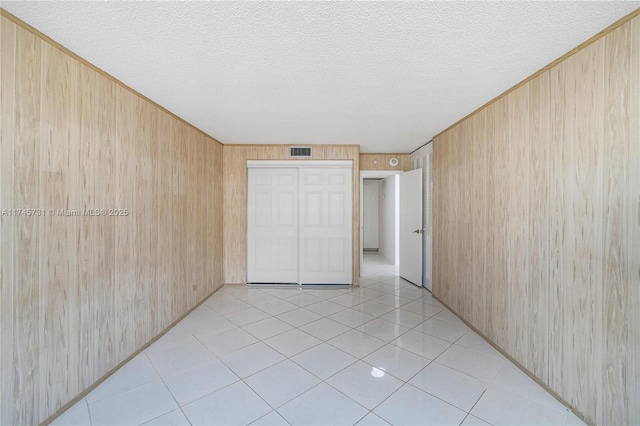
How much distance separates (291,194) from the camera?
4.55 metres

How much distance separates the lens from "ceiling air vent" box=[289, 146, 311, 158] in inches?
175

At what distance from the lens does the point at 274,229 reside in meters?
4.56

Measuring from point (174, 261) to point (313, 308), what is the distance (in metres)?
1.91

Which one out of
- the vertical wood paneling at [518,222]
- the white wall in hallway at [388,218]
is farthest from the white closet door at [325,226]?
the vertical wood paneling at [518,222]

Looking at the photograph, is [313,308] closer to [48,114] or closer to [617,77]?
[48,114]

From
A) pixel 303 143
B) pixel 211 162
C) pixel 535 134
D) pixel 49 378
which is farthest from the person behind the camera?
pixel 303 143

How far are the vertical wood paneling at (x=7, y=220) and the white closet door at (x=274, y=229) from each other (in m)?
3.16

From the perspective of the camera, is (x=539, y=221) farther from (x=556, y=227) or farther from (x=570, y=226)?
(x=570, y=226)

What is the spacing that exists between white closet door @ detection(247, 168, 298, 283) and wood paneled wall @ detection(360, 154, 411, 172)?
5.24ft

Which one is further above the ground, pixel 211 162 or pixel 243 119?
pixel 243 119

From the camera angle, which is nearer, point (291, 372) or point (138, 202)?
point (291, 372)

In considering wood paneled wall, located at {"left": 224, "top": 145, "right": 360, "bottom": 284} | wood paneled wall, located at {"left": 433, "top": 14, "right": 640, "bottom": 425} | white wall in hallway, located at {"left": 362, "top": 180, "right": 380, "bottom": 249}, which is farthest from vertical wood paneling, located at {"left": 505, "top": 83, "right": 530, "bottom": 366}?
white wall in hallway, located at {"left": 362, "top": 180, "right": 380, "bottom": 249}

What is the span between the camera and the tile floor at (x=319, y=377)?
1.66 metres

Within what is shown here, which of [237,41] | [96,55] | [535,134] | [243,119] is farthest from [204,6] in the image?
[535,134]
